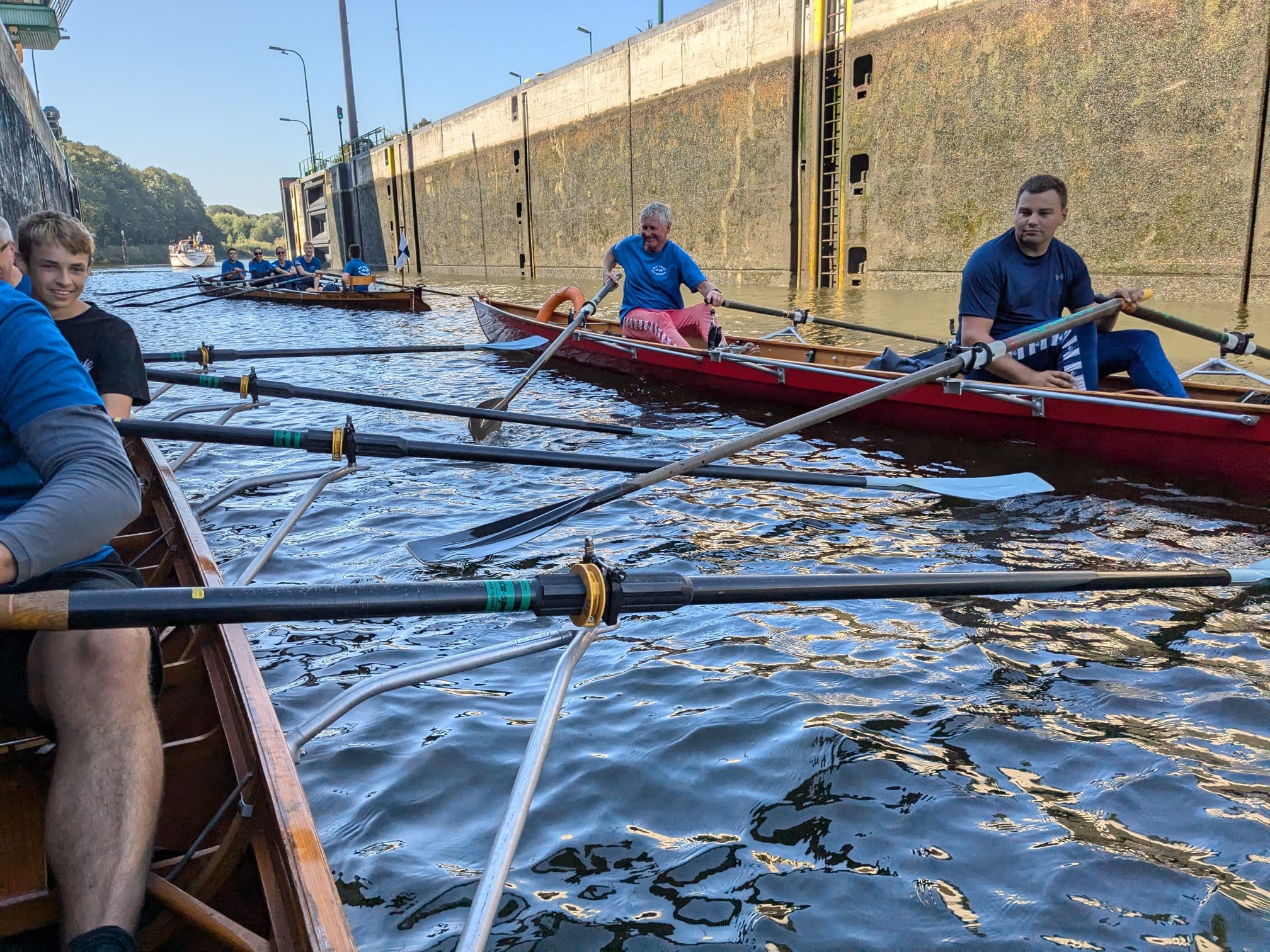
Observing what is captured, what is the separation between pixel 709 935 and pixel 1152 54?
14681 millimetres

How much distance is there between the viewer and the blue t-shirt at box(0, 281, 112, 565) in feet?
6.82

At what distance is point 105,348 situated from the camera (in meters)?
3.86

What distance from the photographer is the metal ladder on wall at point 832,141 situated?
1842cm

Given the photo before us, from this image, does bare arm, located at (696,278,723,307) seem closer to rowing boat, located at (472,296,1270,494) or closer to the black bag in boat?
rowing boat, located at (472,296,1270,494)

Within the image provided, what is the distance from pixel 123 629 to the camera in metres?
1.96

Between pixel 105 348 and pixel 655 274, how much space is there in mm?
6391

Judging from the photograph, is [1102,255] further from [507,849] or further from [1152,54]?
[507,849]

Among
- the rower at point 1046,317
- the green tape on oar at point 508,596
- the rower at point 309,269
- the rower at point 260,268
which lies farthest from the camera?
the rower at point 260,268

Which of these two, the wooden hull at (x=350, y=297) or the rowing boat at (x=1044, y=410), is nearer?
the rowing boat at (x=1044, y=410)

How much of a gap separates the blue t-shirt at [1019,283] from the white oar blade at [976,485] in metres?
1.21

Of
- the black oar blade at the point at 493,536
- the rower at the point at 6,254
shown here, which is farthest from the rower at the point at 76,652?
the black oar blade at the point at 493,536

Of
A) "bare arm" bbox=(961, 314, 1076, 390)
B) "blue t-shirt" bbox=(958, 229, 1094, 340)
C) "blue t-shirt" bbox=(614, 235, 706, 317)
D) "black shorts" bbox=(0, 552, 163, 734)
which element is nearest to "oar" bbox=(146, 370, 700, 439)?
"bare arm" bbox=(961, 314, 1076, 390)

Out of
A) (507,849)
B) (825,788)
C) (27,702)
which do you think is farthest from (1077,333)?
(27,702)

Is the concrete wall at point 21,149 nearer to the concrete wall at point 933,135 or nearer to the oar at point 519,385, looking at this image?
the oar at point 519,385
